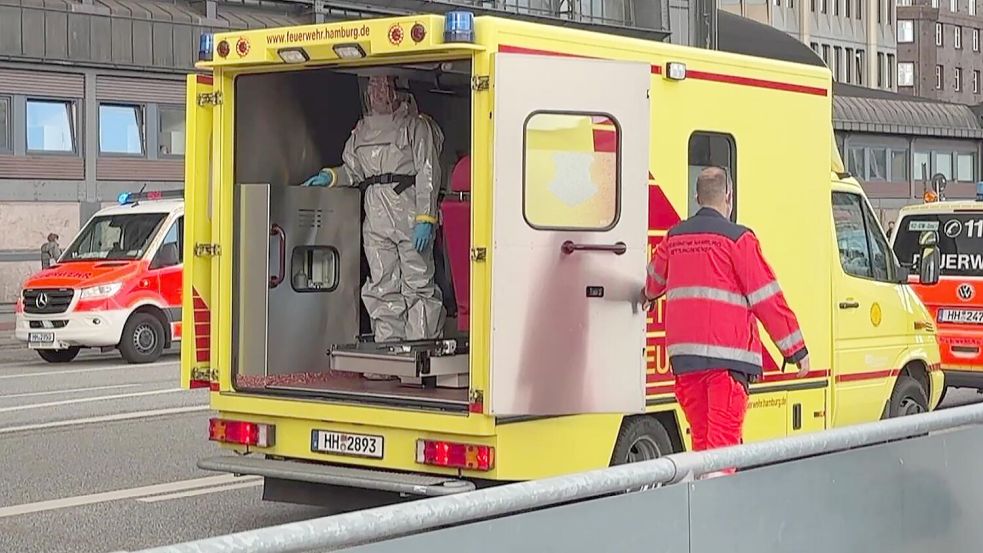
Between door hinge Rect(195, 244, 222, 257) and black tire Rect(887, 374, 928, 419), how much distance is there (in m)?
4.61

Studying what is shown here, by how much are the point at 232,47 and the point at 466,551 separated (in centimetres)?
510

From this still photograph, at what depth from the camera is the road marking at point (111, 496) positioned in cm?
965

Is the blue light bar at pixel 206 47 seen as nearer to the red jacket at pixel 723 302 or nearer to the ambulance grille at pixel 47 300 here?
the red jacket at pixel 723 302

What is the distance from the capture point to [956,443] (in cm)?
619

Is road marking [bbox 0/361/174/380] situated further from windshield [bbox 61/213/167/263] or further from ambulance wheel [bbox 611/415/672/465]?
ambulance wheel [bbox 611/415/672/465]

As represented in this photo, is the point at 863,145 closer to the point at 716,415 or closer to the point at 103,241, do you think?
the point at 103,241

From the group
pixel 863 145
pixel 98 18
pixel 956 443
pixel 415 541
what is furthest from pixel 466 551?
pixel 863 145

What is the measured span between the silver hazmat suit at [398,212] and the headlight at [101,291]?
11.8 m

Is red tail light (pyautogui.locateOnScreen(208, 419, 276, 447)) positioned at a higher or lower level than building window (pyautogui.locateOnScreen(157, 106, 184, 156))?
lower

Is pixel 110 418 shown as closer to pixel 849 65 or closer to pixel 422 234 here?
pixel 422 234

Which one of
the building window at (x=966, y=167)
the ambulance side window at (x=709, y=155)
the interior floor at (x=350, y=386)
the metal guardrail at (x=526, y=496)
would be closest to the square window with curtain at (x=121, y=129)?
the interior floor at (x=350, y=386)

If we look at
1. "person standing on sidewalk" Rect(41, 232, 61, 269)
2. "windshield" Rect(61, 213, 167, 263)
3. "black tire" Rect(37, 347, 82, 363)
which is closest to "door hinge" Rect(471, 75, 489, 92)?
"windshield" Rect(61, 213, 167, 263)

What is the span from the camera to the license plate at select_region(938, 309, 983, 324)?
14773 millimetres

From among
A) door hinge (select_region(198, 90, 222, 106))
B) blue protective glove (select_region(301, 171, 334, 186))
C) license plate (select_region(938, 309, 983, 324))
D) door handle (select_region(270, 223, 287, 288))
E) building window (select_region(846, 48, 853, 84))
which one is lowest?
license plate (select_region(938, 309, 983, 324))
